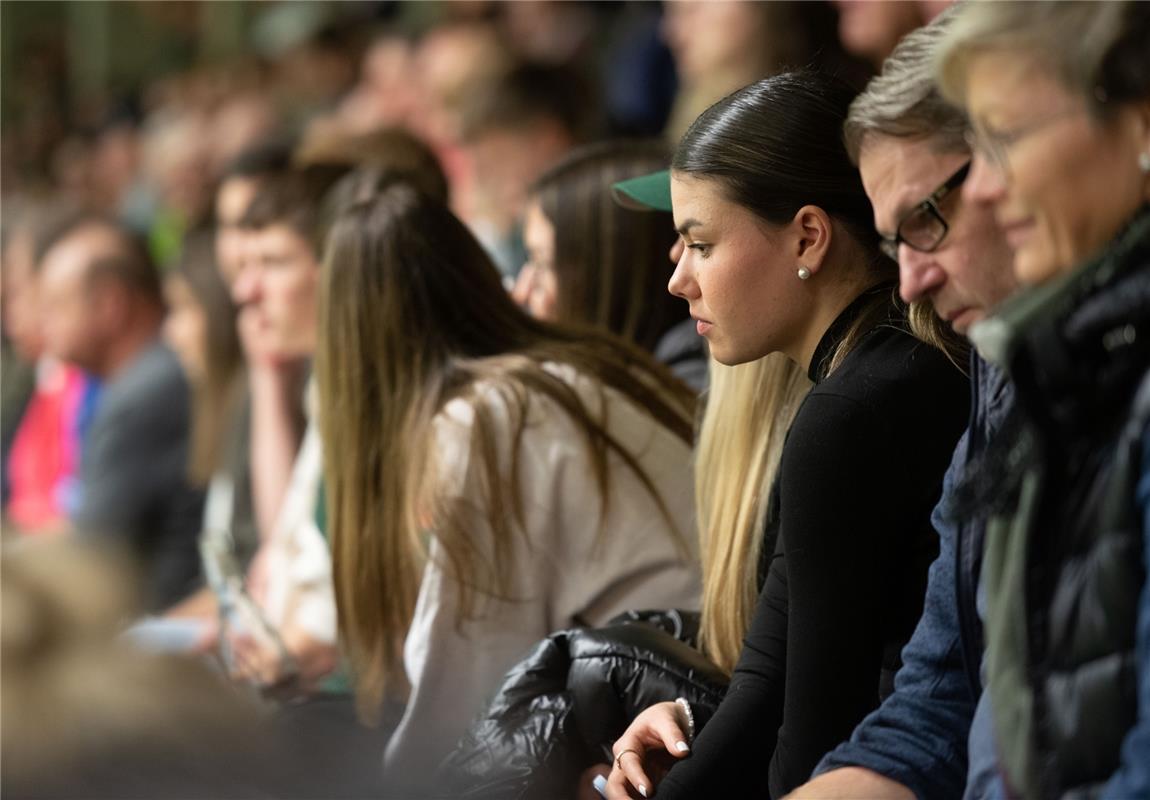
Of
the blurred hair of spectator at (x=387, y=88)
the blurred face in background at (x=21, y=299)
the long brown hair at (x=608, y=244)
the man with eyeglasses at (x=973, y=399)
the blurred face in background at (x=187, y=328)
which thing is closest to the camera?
the man with eyeglasses at (x=973, y=399)

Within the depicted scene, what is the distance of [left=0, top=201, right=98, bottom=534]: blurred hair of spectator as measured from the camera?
502 centimetres

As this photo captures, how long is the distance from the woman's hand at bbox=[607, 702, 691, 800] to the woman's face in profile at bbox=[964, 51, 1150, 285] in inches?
30.1

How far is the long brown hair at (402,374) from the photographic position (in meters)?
2.64

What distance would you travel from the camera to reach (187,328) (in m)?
4.76

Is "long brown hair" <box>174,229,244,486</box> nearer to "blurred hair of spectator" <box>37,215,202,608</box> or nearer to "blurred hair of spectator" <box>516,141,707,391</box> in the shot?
"blurred hair of spectator" <box>37,215,202,608</box>

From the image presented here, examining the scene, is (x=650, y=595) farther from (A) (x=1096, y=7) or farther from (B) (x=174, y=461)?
(B) (x=174, y=461)

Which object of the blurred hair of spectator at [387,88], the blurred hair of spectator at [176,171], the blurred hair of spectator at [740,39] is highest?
the blurred hair of spectator at [740,39]

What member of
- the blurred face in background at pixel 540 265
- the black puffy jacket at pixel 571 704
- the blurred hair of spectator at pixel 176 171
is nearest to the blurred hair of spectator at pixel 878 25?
the blurred face in background at pixel 540 265

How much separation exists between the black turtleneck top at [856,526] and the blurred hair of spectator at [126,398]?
2363 millimetres

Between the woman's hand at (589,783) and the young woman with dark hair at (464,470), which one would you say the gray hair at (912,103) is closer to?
the woman's hand at (589,783)

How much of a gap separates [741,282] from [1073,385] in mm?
629

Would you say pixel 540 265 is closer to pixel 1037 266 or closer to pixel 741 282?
pixel 741 282

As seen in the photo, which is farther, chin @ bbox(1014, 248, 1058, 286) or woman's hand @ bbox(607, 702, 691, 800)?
woman's hand @ bbox(607, 702, 691, 800)

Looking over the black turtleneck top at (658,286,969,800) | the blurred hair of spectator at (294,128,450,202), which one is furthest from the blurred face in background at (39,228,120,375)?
the black turtleneck top at (658,286,969,800)
